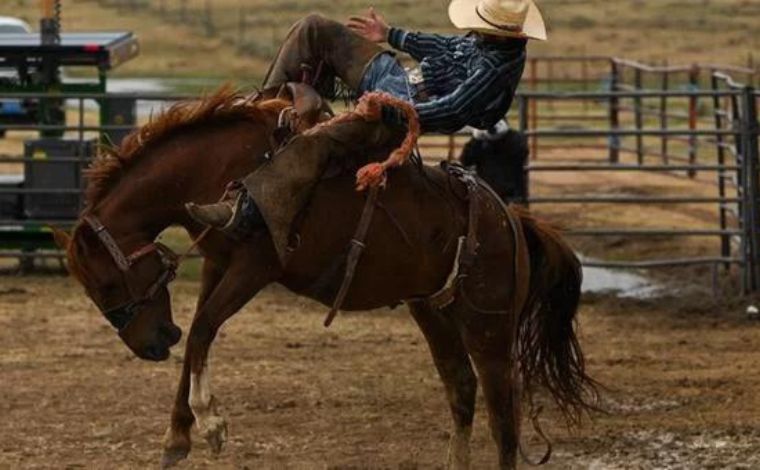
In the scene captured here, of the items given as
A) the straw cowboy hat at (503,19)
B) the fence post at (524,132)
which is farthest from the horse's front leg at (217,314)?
the fence post at (524,132)

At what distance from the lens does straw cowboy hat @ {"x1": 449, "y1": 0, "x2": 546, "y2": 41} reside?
22.1 feet

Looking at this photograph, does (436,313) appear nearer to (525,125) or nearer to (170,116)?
(170,116)

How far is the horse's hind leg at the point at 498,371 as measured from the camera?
7.18 metres

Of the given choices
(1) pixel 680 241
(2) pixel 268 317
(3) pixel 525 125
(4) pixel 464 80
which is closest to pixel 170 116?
(4) pixel 464 80

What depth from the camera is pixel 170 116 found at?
661cm

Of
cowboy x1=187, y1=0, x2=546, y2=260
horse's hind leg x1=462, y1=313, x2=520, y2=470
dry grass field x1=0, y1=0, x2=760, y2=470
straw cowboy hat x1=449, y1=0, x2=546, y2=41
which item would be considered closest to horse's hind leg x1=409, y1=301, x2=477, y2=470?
horse's hind leg x1=462, y1=313, x2=520, y2=470

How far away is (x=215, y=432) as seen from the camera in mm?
6398

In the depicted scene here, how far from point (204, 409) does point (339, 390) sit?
349 cm

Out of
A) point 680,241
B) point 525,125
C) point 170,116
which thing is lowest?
point 680,241

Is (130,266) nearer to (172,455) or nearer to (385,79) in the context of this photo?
(172,455)

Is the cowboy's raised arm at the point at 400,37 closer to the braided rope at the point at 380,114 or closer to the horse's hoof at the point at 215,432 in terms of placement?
the braided rope at the point at 380,114

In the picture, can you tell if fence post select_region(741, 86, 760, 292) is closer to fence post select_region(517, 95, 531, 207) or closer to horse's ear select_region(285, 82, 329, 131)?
fence post select_region(517, 95, 531, 207)

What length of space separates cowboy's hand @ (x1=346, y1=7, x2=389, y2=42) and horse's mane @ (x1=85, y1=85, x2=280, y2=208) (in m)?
0.48

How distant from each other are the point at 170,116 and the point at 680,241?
977cm
